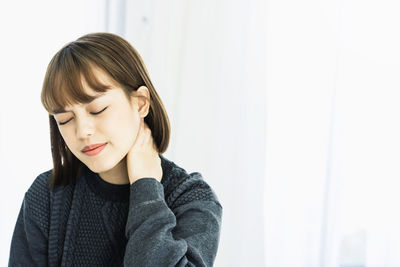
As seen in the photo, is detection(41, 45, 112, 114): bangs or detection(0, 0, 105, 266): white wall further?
detection(0, 0, 105, 266): white wall

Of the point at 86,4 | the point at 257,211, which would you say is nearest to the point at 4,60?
the point at 86,4

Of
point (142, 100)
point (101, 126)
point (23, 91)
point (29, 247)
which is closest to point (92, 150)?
point (101, 126)

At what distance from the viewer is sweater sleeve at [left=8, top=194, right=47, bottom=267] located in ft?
3.75

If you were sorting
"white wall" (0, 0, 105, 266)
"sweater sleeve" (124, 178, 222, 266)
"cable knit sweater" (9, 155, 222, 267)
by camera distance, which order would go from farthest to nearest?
"white wall" (0, 0, 105, 266), "cable knit sweater" (9, 155, 222, 267), "sweater sleeve" (124, 178, 222, 266)

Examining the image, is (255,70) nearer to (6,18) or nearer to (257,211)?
(257,211)

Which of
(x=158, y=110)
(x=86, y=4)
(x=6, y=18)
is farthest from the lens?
(x=86, y=4)

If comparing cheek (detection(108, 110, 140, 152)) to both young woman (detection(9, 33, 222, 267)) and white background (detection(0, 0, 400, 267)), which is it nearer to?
young woman (detection(9, 33, 222, 267))

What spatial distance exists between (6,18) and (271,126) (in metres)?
1.07

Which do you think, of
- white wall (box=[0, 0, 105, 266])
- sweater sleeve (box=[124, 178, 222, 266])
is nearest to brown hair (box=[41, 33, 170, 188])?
sweater sleeve (box=[124, 178, 222, 266])

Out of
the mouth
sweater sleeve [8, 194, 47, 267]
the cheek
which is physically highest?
the cheek

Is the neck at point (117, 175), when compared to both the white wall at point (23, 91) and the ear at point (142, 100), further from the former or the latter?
the white wall at point (23, 91)

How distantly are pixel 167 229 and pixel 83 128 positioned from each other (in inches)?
10.1

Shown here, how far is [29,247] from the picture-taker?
1148mm

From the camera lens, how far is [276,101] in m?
1.99
